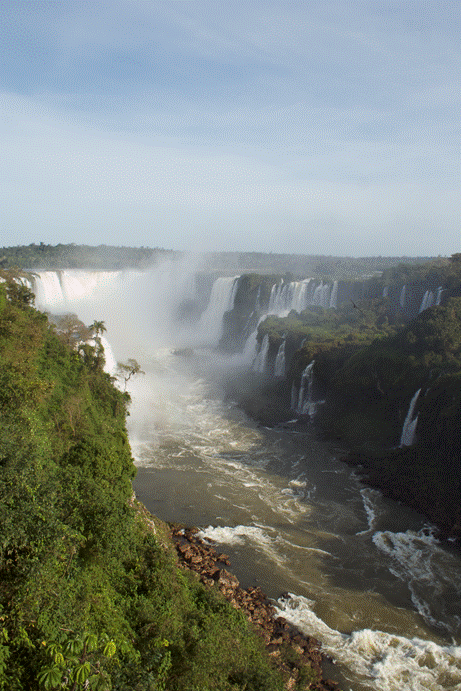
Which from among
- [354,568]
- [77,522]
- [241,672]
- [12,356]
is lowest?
[354,568]

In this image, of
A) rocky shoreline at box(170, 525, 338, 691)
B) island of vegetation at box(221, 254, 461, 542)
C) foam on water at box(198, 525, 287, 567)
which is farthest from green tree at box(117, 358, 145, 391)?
rocky shoreline at box(170, 525, 338, 691)

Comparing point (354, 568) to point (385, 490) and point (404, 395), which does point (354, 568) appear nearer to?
point (385, 490)

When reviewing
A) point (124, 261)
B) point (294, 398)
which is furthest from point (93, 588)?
point (124, 261)

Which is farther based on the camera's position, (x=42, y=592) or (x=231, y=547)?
(x=231, y=547)

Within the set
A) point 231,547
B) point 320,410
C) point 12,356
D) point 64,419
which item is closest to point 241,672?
point 231,547

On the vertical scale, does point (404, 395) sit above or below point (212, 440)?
above

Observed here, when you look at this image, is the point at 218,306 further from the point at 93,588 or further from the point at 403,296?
the point at 93,588

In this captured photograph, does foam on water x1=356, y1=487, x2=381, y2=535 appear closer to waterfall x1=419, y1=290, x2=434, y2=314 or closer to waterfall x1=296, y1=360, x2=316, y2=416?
waterfall x1=296, y1=360, x2=316, y2=416
